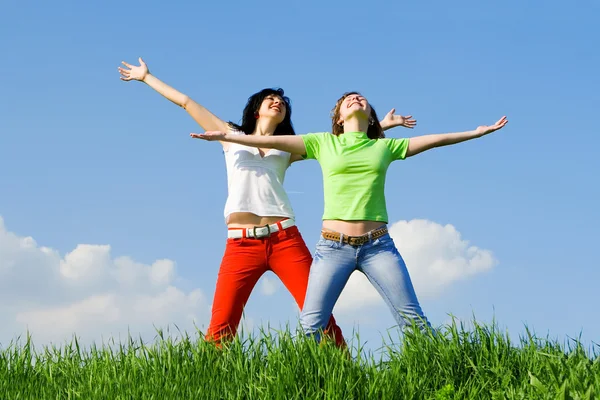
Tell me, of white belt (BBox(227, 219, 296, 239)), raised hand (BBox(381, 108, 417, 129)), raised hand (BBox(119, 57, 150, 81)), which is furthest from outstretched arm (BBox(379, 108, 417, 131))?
raised hand (BBox(119, 57, 150, 81))

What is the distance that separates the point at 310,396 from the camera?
4.88m

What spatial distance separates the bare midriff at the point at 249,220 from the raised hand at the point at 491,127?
1840mm

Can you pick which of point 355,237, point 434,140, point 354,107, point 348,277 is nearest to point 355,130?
point 354,107

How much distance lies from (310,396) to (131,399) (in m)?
1.33

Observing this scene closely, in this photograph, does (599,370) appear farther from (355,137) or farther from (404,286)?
(355,137)

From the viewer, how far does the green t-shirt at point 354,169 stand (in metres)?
5.73

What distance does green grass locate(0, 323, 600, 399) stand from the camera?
492 centimetres

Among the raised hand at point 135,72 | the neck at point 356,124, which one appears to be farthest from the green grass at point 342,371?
the raised hand at point 135,72

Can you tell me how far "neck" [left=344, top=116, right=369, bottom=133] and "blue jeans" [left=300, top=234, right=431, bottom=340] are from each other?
3.46 feet

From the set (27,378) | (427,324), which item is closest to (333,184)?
(427,324)

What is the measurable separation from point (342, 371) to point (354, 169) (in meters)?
1.69

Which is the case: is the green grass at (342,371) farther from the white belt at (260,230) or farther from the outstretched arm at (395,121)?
the outstretched arm at (395,121)

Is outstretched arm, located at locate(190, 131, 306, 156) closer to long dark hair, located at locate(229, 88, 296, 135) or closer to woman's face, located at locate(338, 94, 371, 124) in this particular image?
woman's face, located at locate(338, 94, 371, 124)

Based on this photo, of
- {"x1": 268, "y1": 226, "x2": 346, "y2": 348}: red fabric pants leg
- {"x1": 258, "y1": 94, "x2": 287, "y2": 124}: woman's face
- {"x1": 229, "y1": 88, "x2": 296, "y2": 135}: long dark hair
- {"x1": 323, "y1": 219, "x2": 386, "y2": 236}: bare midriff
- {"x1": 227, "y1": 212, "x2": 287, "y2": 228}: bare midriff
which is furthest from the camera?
{"x1": 229, "y1": 88, "x2": 296, "y2": 135}: long dark hair
